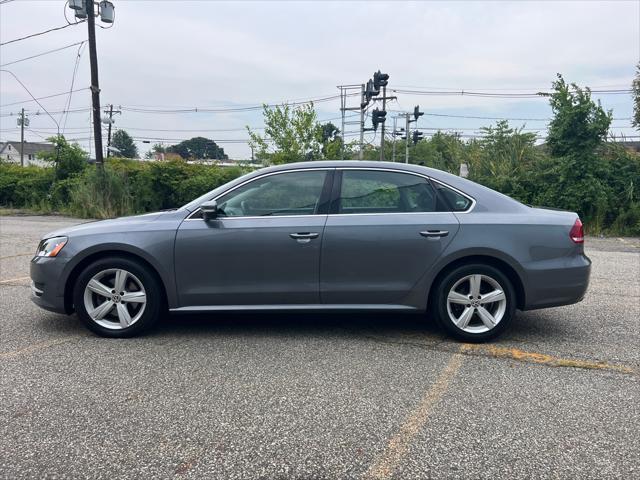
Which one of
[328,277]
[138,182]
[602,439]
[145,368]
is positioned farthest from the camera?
[138,182]

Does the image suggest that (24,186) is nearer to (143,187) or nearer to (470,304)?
(143,187)

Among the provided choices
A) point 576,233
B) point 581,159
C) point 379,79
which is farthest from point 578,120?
point 576,233

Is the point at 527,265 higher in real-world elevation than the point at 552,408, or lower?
higher

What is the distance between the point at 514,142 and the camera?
16156 millimetres

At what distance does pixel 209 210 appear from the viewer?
171 inches

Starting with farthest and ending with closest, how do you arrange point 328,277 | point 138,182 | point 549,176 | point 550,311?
point 138,182 < point 549,176 < point 550,311 < point 328,277

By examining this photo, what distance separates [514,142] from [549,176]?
2.28 meters

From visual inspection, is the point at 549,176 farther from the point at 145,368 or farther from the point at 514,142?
the point at 145,368

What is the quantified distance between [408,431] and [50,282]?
3310 mm

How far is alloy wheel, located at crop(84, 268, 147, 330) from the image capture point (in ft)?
14.6

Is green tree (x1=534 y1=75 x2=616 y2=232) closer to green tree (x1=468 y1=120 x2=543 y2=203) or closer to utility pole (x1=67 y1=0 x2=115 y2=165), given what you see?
green tree (x1=468 y1=120 x2=543 y2=203)

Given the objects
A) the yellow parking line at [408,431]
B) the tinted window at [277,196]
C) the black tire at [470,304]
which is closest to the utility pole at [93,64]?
the tinted window at [277,196]

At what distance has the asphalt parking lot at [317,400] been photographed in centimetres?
264

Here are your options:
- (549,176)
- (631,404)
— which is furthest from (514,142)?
(631,404)
